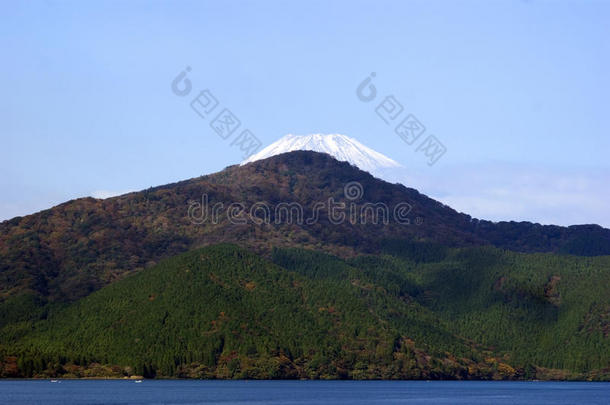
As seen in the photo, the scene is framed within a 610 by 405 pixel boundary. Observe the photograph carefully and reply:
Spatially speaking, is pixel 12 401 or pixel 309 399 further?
pixel 309 399

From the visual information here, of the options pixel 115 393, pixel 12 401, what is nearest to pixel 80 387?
pixel 115 393

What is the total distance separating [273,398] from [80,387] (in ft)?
147

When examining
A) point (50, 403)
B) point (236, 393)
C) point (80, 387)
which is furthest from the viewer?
point (80, 387)

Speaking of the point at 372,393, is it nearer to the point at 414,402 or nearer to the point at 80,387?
the point at 414,402

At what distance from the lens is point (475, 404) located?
174 metres

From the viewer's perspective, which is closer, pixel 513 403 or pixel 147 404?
pixel 147 404

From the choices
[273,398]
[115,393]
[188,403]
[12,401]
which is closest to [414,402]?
[273,398]

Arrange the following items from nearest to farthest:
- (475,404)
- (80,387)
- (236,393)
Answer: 1. (475,404)
2. (236,393)
3. (80,387)

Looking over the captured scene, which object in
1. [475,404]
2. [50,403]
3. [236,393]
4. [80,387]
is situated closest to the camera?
[50,403]

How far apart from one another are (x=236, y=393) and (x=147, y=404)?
3434cm

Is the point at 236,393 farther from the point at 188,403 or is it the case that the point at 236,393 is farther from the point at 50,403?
the point at 50,403

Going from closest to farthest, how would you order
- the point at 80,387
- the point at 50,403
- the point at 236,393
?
the point at 50,403
the point at 236,393
the point at 80,387

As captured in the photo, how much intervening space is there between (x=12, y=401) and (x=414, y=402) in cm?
6657

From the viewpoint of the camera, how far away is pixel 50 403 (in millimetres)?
152500
